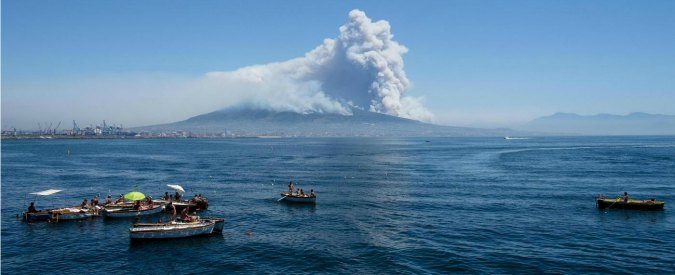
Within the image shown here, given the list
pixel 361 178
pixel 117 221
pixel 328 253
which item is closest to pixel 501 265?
pixel 328 253

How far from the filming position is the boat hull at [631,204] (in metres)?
61.5

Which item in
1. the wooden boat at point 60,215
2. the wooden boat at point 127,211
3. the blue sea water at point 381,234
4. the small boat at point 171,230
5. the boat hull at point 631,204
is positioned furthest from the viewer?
the boat hull at point 631,204

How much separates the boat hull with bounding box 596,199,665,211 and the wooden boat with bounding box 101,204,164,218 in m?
58.7

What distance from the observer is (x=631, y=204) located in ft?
205

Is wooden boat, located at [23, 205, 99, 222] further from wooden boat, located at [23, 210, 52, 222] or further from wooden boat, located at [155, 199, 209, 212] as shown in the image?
wooden boat, located at [155, 199, 209, 212]

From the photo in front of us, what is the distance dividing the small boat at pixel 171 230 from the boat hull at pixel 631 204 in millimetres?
49986

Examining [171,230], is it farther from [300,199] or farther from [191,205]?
[300,199]

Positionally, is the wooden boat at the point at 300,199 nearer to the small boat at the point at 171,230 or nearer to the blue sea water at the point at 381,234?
the blue sea water at the point at 381,234

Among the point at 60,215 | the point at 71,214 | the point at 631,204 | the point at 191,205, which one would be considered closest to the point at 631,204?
the point at 631,204

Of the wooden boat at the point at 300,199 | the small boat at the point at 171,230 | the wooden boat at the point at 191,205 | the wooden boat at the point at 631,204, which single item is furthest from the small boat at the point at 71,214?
the wooden boat at the point at 631,204

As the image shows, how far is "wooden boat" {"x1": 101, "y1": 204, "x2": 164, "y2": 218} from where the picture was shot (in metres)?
58.3

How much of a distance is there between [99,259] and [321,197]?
39.2m

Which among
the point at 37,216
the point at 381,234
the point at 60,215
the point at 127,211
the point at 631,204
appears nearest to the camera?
the point at 381,234

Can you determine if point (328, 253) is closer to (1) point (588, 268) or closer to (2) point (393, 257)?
(2) point (393, 257)
